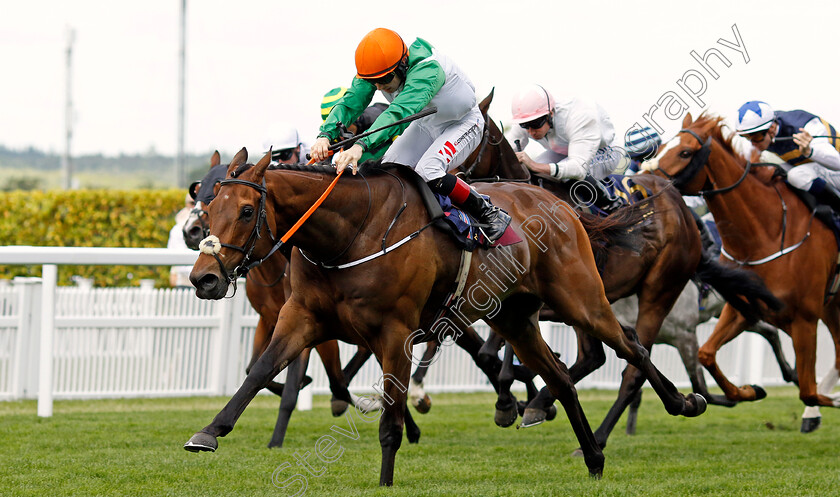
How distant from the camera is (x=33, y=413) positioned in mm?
7113

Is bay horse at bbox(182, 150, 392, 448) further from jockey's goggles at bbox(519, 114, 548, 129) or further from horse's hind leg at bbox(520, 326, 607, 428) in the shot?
jockey's goggles at bbox(519, 114, 548, 129)

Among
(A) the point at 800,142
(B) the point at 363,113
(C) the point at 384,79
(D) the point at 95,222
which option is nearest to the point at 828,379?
(A) the point at 800,142

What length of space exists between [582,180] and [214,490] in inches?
119

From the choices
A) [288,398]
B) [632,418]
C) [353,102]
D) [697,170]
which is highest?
[353,102]

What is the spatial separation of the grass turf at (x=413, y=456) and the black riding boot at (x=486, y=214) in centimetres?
120

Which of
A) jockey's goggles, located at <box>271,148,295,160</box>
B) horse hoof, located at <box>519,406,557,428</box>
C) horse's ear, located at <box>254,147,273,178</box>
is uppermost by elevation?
horse's ear, located at <box>254,147,273,178</box>

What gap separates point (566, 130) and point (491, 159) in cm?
54

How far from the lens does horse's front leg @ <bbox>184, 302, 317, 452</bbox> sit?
13.0ft

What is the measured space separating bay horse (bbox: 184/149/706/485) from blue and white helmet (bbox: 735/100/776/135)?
88.5 inches

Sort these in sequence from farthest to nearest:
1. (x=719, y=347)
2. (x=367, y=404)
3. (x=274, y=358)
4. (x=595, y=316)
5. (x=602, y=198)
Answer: (x=719, y=347), (x=367, y=404), (x=602, y=198), (x=595, y=316), (x=274, y=358)

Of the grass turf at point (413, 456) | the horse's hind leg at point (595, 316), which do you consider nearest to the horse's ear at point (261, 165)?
the grass turf at point (413, 456)

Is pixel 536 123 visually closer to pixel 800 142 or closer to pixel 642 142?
pixel 642 142

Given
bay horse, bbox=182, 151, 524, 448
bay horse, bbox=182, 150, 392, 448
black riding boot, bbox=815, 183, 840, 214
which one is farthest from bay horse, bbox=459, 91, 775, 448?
bay horse, bbox=182, 150, 392, 448

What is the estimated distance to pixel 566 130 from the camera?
6176 millimetres
